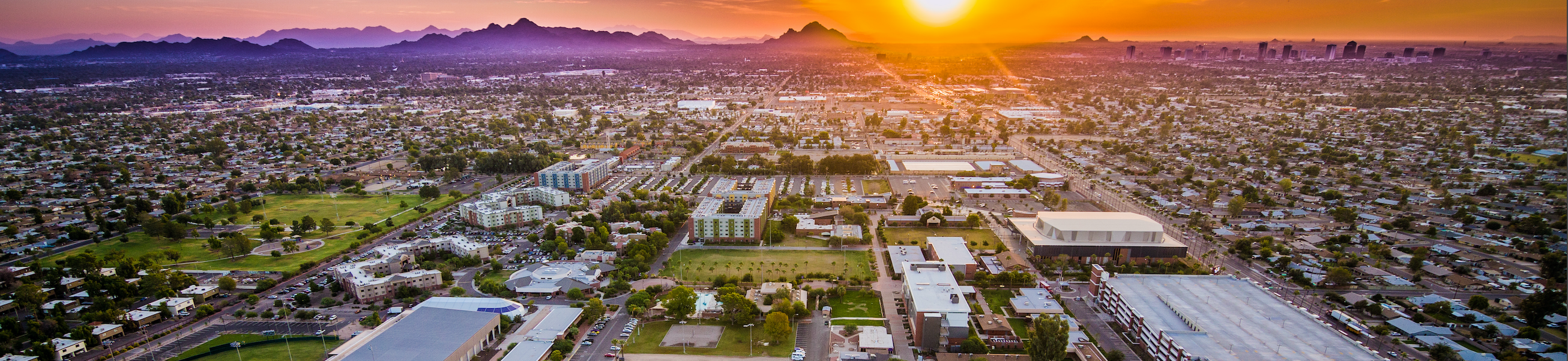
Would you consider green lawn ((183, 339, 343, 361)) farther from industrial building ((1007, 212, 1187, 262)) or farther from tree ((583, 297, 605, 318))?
industrial building ((1007, 212, 1187, 262))

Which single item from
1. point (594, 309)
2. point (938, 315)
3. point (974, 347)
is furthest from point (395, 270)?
point (974, 347)

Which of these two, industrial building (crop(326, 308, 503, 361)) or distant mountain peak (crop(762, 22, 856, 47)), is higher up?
distant mountain peak (crop(762, 22, 856, 47))

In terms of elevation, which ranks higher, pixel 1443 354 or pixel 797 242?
pixel 1443 354

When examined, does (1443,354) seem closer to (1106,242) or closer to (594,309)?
(1106,242)

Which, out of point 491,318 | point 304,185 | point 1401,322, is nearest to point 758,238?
point 491,318

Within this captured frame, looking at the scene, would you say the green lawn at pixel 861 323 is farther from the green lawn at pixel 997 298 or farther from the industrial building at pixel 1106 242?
the industrial building at pixel 1106 242

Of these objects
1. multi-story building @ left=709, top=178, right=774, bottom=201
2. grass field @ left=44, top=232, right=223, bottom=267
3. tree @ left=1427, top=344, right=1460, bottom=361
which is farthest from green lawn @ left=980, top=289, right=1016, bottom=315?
grass field @ left=44, top=232, right=223, bottom=267
